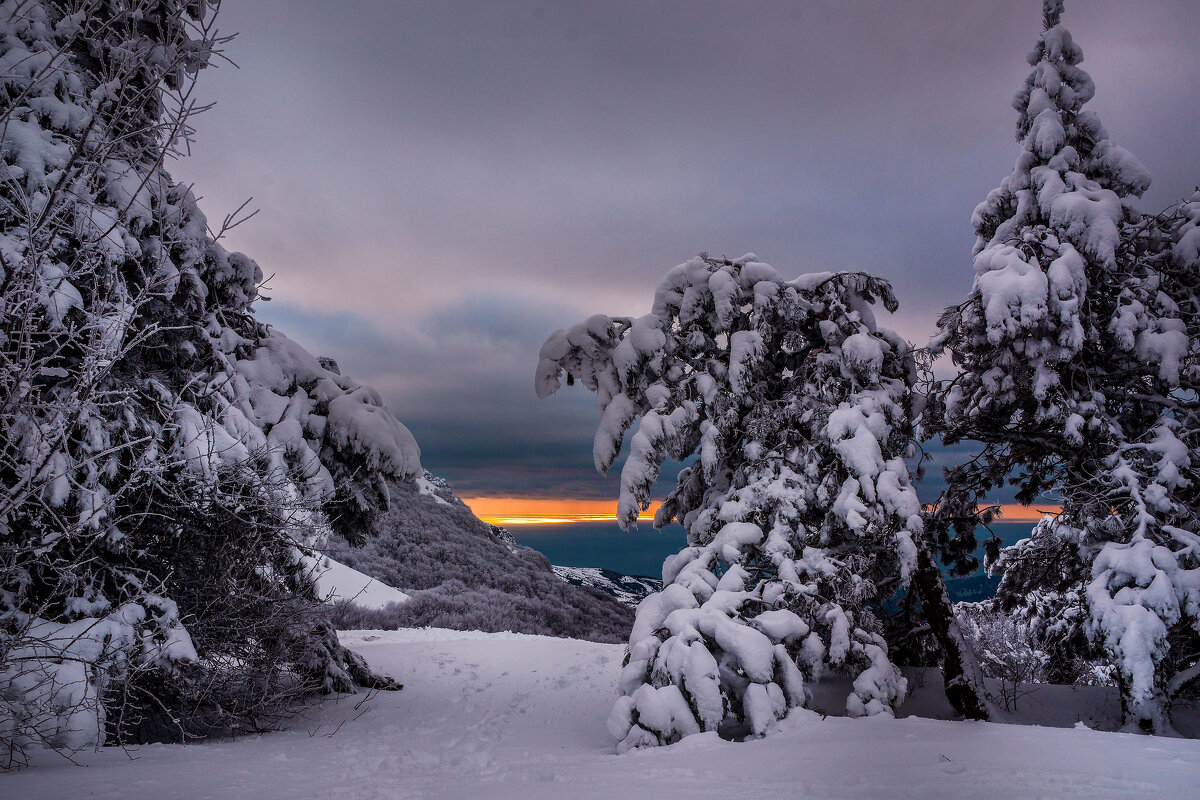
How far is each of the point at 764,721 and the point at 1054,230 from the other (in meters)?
5.50

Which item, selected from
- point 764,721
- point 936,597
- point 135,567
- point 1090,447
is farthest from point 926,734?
point 135,567

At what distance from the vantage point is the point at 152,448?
4.51m

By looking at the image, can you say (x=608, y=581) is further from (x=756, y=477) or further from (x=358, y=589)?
(x=756, y=477)

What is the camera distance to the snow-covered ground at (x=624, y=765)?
2.95 meters

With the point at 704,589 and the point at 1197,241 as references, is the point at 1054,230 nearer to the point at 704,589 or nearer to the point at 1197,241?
the point at 1197,241

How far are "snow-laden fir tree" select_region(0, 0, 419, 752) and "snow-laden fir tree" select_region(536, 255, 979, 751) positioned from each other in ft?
8.64

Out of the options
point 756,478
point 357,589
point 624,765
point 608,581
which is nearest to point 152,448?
point 624,765

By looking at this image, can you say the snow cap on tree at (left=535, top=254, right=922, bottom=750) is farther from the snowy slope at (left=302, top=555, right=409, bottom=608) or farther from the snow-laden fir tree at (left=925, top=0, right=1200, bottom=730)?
the snowy slope at (left=302, top=555, right=409, bottom=608)

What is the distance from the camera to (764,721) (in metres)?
4.32

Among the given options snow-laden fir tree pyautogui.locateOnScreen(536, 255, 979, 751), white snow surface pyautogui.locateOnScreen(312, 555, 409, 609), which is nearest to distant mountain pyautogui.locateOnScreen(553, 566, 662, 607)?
white snow surface pyautogui.locateOnScreen(312, 555, 409, 609)

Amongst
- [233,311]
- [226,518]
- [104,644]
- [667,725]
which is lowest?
[667,725]

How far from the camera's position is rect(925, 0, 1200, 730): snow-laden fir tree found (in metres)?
4.83

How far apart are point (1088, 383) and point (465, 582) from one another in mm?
18805

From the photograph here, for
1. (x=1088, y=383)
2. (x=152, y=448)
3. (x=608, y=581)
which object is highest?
(x=1088, y=383)
